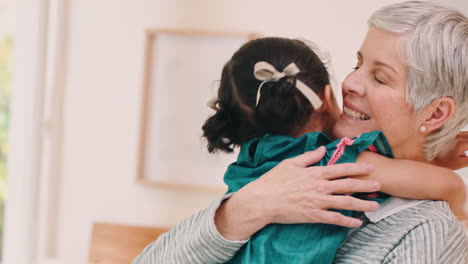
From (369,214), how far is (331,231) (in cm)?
12

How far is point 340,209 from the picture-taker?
106 centimetres

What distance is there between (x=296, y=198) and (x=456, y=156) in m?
0.48

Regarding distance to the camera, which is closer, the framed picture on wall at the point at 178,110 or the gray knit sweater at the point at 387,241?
the gray knit sweater at the point at 387,241

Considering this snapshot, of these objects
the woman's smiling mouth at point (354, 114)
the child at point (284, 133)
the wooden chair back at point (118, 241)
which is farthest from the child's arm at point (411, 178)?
the wooden chair back at point (118, 241)

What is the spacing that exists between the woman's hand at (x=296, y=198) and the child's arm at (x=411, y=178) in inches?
1.4

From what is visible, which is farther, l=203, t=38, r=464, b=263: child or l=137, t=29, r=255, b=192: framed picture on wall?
l=137, t=29, r=255, b=192: framed picture on wall

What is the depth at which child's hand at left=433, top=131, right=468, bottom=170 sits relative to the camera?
4.21ft

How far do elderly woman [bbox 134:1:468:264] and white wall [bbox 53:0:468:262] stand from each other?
1216mm

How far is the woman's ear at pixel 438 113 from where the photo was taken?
1.12 metres

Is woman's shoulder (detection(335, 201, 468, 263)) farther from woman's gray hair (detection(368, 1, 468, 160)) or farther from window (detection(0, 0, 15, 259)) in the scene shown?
window (detection(0, 0, 15, 259))

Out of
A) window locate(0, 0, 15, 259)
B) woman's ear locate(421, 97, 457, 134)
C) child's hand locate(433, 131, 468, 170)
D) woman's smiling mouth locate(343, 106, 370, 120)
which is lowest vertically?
window locate(0, 0, 15, 259)

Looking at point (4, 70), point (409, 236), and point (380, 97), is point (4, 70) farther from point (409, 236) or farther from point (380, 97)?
point (409, 236)

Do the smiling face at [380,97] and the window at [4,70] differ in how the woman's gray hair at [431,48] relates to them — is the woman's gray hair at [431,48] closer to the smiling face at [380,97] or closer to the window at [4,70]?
the smiling face at [380,97]

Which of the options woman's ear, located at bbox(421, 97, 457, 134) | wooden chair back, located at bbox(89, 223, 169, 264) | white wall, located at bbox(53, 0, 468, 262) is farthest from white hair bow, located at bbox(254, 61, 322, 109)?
wooden chair back, located at bbox(89, 223, 169, 264)
